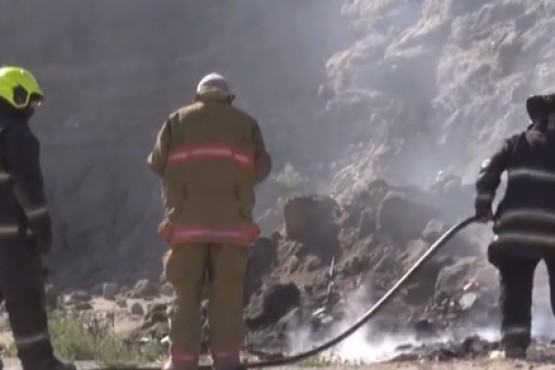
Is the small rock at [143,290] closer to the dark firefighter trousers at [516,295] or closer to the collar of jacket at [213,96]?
the dark firefighter trousers at [516,295]

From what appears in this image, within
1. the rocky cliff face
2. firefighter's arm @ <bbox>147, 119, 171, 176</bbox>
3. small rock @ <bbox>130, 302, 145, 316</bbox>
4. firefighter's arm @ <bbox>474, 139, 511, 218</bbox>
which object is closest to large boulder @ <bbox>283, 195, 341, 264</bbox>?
small rock @ <bbox>130, 302, 145, 316</bbox>

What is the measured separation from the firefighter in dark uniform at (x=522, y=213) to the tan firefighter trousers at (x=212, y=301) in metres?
1.90

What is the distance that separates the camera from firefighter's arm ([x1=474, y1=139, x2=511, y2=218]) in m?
8.38

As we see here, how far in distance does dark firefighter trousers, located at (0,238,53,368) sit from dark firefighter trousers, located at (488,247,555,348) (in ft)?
9.59

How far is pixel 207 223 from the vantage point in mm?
7316

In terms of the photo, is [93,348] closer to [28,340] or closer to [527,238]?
[28,340]

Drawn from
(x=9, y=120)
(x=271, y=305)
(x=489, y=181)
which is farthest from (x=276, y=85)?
(x=9, y=120)

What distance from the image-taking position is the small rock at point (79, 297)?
67.3 feet

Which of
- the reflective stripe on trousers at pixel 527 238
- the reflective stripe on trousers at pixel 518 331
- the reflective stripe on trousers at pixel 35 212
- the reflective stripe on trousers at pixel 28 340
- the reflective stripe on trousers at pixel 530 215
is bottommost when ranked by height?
the reflective stripe on trousers at pixel 28 340

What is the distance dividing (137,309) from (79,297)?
2792mm

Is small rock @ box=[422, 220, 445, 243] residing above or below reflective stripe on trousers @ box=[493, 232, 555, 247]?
above

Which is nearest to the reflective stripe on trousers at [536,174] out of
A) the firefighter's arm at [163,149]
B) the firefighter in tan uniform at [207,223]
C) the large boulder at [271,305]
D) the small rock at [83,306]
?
the firefighter in tan uniform at [207,223]

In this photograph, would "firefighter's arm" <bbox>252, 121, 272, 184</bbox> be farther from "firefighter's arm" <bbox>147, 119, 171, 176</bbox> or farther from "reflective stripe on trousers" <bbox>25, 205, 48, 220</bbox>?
"reflective stripe on trousers" <bbox>25, 205, 48, 220</bbox>

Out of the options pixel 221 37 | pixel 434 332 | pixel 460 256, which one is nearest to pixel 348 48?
pixel 221 37
